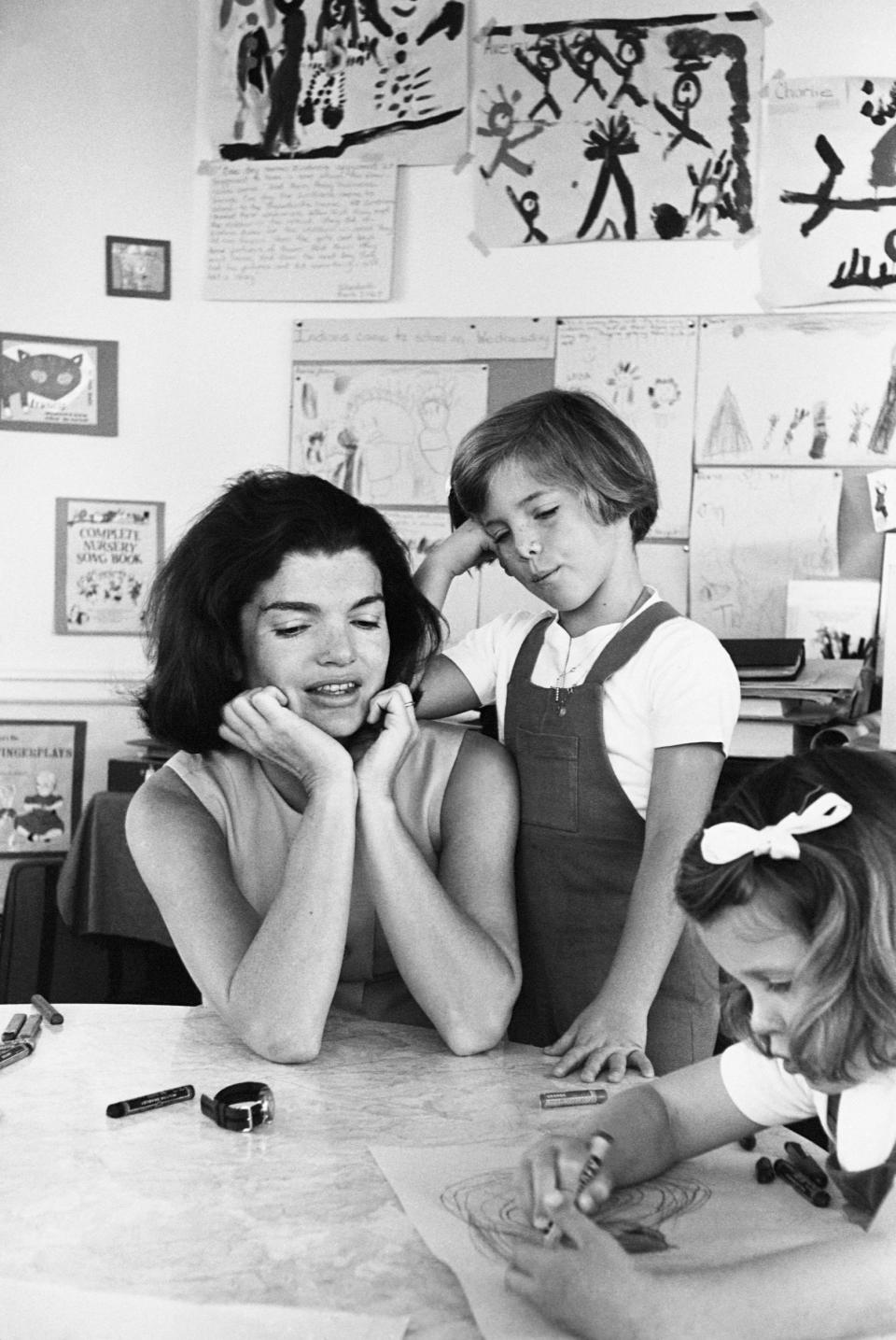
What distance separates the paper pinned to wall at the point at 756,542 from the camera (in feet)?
9.61

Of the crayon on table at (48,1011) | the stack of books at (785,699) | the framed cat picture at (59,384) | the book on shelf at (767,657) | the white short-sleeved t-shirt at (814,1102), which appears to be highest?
the framed cat picture at (59,384)

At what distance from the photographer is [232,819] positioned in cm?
156

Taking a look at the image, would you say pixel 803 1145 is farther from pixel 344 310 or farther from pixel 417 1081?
pixel 344 310

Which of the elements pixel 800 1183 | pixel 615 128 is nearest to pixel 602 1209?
pixel 800 1183

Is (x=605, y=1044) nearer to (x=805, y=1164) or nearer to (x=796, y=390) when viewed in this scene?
(x=805, y=1164)

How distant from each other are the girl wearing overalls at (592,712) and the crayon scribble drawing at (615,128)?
1.27 metres

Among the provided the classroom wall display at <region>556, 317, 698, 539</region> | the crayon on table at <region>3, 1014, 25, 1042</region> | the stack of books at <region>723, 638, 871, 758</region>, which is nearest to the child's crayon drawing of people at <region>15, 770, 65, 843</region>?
the classroom wall display at <region>556, 317, 698, 539</region>

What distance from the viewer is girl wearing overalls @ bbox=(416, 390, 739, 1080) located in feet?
5.64

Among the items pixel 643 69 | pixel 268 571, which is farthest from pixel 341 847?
pixel 643 69

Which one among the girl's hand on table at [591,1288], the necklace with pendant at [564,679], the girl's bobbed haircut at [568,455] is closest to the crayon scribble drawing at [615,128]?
the girl's bobbed haircut at [568,455]

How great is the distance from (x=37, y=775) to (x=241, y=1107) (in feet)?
7.37

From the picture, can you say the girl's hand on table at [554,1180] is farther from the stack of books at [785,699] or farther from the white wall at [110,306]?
the white wall at [110,306]

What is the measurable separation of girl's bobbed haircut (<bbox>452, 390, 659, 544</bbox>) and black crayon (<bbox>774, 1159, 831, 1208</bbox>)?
0.98 m

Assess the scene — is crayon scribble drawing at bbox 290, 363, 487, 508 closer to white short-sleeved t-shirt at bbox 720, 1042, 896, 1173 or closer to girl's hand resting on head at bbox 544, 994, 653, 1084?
girl's hand resting on head at bbox 544, 994, 653, 1084
